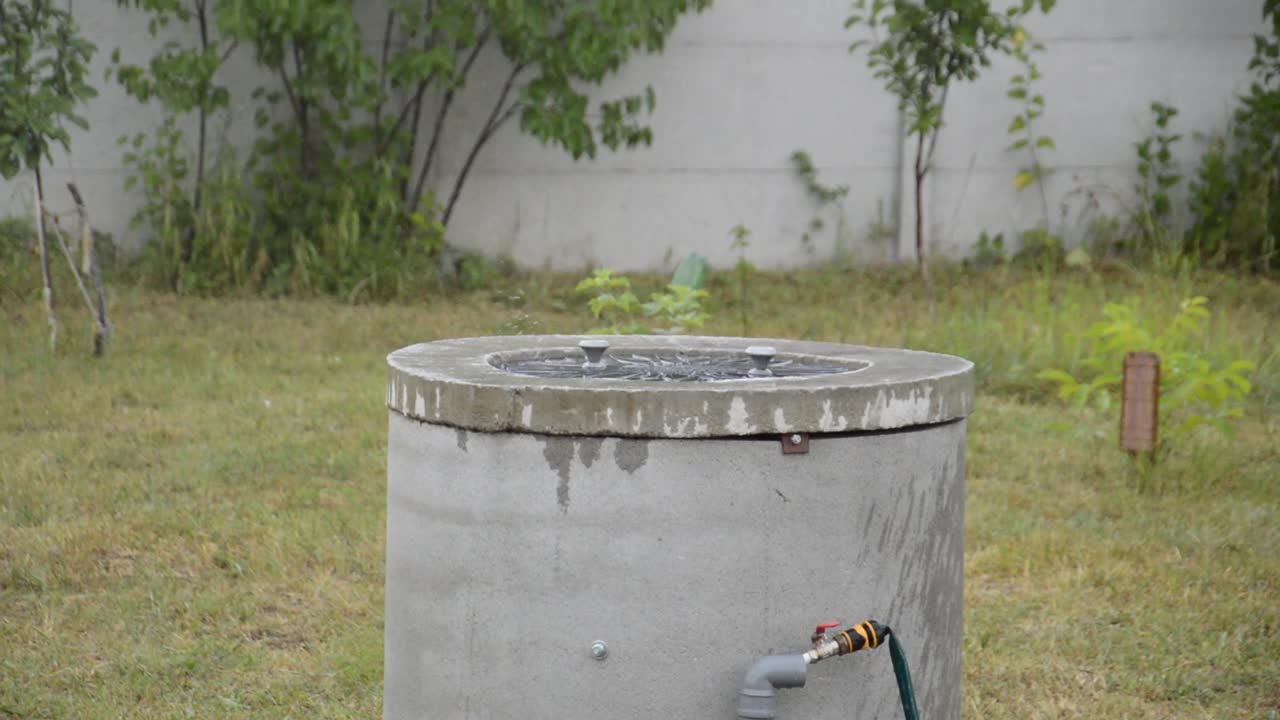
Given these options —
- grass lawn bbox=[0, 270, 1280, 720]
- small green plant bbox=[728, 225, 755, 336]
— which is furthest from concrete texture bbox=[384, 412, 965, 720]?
small green plant bbox=[728, 225, 755, 336]

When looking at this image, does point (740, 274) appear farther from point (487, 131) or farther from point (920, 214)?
point (487, 131)

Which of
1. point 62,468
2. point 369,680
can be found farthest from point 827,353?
point 62,468

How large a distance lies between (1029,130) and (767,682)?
7766 millimetres

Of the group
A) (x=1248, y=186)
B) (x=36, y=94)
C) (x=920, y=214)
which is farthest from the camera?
(x=1248, y=186)

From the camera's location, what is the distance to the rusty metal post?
15.4ft

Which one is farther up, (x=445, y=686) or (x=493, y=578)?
(x=493, y=578)

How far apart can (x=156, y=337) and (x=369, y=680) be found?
427 centimetres

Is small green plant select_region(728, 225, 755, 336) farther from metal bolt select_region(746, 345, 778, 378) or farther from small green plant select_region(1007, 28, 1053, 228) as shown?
metal bolt select_region(746, 345, 778, 378)

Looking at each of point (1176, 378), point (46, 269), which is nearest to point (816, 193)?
point (1176, 378)

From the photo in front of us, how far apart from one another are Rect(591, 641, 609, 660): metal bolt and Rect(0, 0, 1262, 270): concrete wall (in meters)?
7.29

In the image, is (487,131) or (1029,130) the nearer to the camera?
(487,131)

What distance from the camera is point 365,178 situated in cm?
877

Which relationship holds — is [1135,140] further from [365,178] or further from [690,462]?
[690,462]

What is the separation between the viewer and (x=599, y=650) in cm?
213
